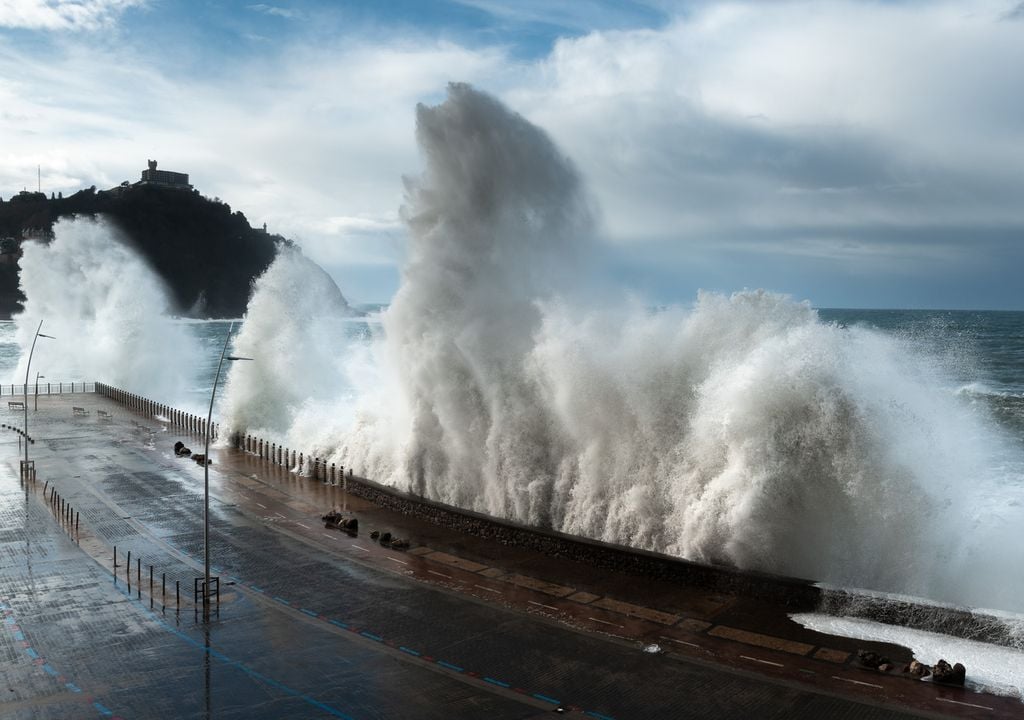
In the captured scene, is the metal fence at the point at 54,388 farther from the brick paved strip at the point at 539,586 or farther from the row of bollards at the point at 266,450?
the brick paved strip at the point at 539,586

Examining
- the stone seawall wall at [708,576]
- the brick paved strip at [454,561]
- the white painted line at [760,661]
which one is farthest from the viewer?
the brick paved strip at [454,561]

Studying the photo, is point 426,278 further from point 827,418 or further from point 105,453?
point 105,453

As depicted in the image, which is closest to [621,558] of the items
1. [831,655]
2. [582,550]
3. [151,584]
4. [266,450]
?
[582,550]

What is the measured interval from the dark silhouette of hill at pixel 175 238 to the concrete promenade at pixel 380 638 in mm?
146543

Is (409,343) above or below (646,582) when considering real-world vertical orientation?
above

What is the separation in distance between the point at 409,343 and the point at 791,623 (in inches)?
560

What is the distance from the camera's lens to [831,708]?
35.0 ft

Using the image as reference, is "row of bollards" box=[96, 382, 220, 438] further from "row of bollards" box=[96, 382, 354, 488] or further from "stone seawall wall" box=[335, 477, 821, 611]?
"stone seawall wall" box=[335, 477, 821, 611]

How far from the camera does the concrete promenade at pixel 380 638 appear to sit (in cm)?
1088

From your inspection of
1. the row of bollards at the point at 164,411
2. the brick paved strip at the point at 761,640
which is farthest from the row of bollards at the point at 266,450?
the brick paved strip at the point at 761,640

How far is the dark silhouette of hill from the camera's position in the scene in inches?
5842

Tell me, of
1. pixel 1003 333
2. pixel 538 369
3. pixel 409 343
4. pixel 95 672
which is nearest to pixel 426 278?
pixel 409 343

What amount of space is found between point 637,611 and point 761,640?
2.32m

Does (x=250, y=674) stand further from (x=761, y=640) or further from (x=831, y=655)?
(x=831, y=655)
